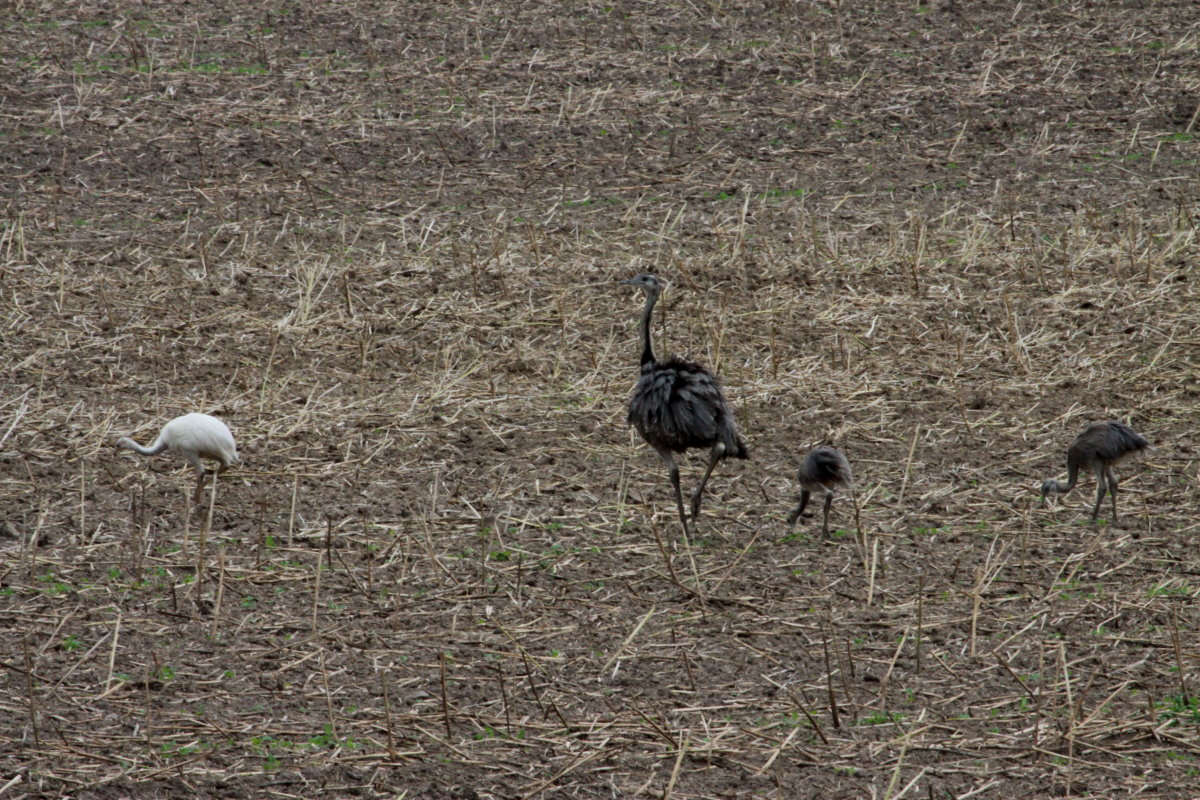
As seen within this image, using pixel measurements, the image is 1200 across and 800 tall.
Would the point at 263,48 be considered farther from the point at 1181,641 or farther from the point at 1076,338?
the point at 1181,641

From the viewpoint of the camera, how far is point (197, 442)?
301 inches

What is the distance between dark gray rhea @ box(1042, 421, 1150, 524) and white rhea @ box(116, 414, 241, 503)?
4.58 m

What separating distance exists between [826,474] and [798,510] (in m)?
0.41

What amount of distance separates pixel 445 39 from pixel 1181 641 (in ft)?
40.6

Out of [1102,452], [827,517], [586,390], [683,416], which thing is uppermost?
[586,390]

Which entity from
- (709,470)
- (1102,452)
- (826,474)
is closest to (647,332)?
(709,470)

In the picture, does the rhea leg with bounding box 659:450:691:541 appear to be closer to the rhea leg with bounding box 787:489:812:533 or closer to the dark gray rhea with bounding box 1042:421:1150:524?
the rhea leg with bounding box 787:489:812:533

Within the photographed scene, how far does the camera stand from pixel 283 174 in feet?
43.3

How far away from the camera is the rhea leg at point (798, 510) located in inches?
295

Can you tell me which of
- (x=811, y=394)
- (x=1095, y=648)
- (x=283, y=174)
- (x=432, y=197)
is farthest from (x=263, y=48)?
(x=1095, y=648)

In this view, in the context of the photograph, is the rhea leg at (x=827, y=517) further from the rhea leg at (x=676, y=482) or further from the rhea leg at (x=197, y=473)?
the rhea leg at (x=197, y=473)

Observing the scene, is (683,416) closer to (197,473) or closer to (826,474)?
(826,474)

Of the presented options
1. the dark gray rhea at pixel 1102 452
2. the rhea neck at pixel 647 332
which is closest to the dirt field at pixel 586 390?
the dark gray rhea at pixel 1102 452

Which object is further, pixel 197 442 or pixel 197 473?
pixel 197 473
